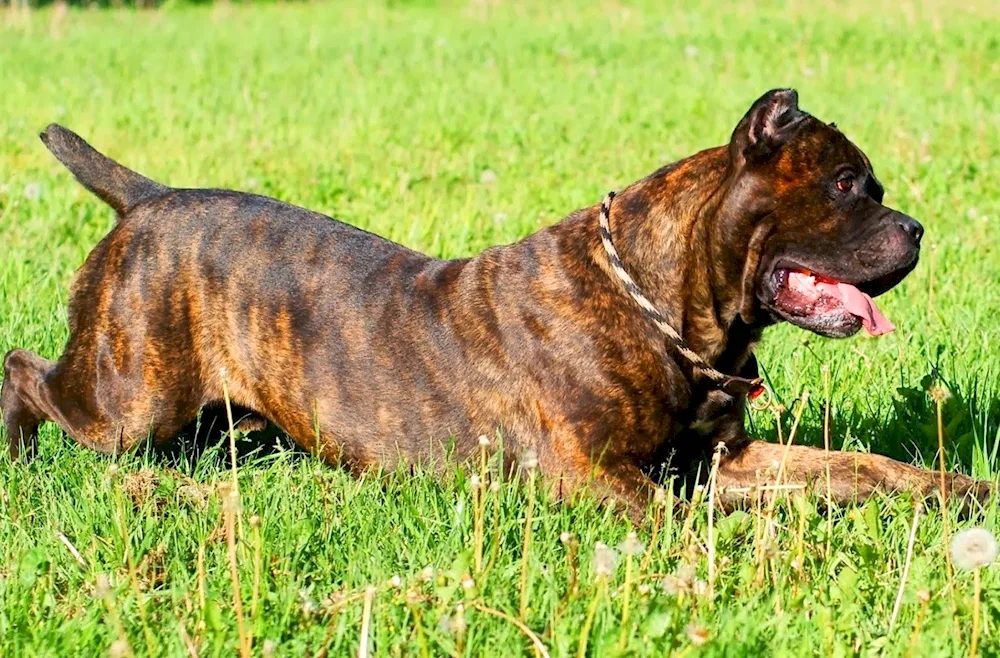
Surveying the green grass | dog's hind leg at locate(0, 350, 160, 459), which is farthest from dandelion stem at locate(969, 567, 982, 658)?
dog's hind leg at locate(0, 350, 160, 459)

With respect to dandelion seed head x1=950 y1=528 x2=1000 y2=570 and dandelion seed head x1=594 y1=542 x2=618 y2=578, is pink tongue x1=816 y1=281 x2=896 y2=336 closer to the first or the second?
dandelion seed head x1=950 y1=528 x2=1000 y2=570

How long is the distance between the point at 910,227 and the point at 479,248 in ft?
11.8

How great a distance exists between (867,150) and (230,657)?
7488 millimetres

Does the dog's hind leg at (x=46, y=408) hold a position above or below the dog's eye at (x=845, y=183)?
below

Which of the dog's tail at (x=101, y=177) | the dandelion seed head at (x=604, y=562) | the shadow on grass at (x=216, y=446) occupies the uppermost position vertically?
the dog's tail at (x=101, y=177)

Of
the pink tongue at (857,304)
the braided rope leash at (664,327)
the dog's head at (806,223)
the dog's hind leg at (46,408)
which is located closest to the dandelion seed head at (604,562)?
the braided rope leash at (664,327)

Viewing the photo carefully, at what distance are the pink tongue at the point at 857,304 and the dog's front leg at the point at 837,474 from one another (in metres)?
0.46

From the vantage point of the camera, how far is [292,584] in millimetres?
3662

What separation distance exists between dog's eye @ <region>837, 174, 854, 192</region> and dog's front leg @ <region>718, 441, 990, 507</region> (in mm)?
881

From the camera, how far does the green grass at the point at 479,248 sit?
3.50 metres

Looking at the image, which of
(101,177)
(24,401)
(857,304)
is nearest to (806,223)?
(857,304)

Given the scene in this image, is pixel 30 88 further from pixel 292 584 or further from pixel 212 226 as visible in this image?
pixel 292 584

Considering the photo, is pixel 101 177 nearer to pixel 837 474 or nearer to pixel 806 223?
pixel 806 223

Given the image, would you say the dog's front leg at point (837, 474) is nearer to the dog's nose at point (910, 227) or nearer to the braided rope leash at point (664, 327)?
the braided rope leash at point (664, 327)
